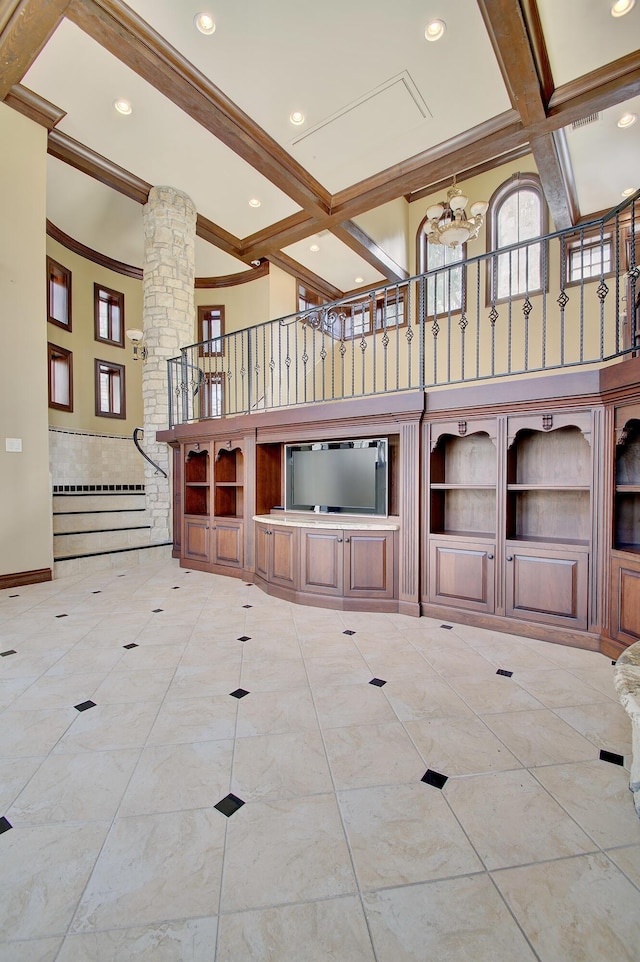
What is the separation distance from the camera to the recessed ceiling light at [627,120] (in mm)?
5277

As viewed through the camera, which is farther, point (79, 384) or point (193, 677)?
point (79, 384)

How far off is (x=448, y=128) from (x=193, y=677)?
21.8 ft

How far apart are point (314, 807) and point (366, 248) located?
26.7ft

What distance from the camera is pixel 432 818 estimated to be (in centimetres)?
145

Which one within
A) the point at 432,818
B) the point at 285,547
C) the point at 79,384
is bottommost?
the point at 432,818

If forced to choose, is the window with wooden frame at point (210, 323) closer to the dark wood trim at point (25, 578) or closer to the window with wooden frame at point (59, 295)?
the window with wooden frame at point (59, 295)

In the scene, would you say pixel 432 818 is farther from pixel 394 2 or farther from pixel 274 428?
pixel 394 2

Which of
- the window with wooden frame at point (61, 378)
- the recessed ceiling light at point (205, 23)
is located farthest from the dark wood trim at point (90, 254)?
the recessed ceiling light at point (205, 23)

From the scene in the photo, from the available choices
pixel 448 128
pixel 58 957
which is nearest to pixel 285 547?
pixel 58 957

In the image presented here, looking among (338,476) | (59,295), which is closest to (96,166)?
(59,295)

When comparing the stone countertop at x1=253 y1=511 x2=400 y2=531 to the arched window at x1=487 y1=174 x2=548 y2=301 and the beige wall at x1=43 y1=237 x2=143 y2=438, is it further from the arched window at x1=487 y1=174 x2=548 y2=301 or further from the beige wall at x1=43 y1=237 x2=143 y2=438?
the beige wall at x1=43 y1=237 x2=143 y2=438

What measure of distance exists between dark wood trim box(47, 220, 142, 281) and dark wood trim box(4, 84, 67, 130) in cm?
281

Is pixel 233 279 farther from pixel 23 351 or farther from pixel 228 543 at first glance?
pixel 228 543

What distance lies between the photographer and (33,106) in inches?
185
